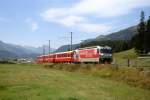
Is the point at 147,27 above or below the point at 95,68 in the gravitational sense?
above

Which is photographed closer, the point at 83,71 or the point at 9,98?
the point at 9,98

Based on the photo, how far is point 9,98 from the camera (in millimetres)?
24797

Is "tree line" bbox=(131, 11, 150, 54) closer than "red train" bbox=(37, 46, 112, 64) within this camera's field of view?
No

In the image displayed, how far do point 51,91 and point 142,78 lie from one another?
12625 mm

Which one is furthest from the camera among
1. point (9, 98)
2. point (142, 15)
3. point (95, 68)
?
point (142, 15)

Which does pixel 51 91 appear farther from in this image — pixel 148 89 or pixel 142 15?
pixel 142 15

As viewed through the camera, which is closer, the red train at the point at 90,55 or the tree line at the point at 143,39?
the red train at the point at 90,55

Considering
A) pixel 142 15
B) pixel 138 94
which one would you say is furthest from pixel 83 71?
pixel 142 15

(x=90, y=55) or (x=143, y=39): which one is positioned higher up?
(x=143, y=39)

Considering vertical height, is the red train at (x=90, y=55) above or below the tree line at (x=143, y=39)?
below

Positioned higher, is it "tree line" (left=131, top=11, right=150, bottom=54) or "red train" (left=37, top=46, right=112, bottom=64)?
"tree line" (left=131, top=11, right=150, bottom=54)

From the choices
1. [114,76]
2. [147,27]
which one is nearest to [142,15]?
[147,27]

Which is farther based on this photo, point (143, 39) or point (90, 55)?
point (143, 39)

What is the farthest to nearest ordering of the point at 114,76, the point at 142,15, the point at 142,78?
the point at 142,15, the point at 114,76, the point at 142,78
